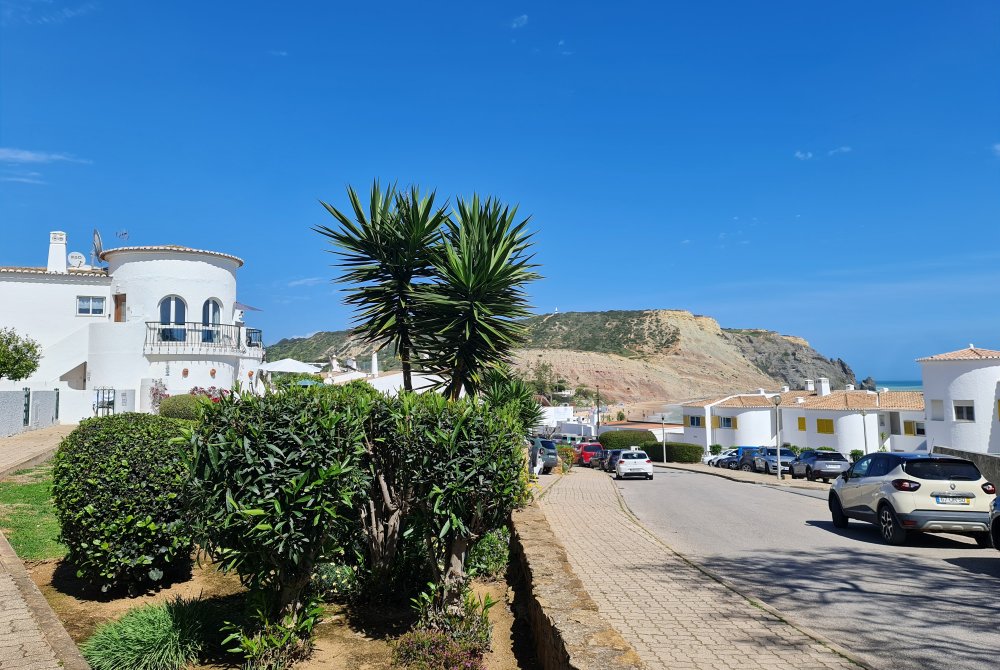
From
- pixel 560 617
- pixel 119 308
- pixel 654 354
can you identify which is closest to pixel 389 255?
pixel 560 617

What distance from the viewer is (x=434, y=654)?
18.6 feet

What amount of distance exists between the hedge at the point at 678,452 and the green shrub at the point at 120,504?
43.7 m

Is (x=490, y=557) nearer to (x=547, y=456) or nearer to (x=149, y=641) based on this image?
(x=149, y=641)

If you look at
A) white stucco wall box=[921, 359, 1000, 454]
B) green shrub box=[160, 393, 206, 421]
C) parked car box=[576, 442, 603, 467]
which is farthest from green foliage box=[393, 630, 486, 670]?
parked car box=[576, 442, 603, 467]

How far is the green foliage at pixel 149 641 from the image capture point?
A: 5.54 meters

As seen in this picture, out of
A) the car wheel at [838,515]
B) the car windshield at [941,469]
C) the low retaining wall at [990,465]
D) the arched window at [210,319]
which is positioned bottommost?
the car wheel at [838,515]

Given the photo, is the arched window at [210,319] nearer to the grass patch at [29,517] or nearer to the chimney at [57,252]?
the chimney at [57,252]

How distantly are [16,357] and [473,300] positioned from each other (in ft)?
76.7

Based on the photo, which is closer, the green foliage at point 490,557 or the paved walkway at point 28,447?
the green foliage at point 490,557

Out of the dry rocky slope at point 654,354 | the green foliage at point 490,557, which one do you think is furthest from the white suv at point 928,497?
the dry rocky slope at point 654,354

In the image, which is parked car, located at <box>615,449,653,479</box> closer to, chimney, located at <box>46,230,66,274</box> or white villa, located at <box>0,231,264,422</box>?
white villa, located at <box>0,231,264,422</box>

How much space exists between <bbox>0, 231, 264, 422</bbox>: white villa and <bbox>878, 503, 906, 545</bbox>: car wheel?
2892cm

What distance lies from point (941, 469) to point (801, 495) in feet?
33.7

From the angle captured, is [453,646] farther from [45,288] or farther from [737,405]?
[737,405]
